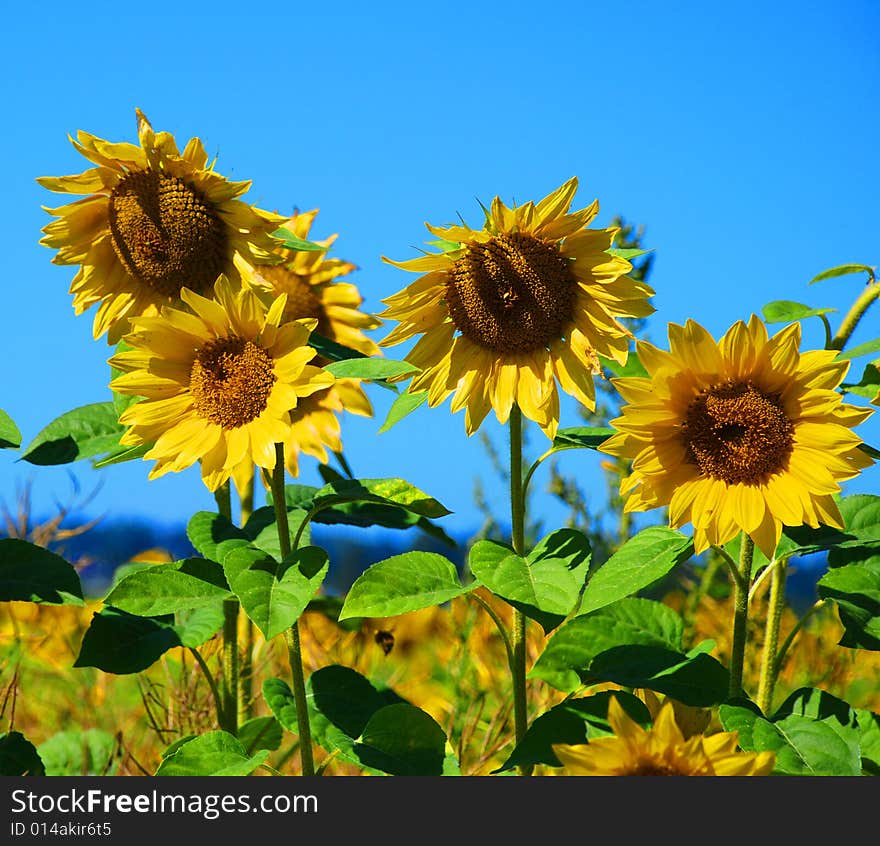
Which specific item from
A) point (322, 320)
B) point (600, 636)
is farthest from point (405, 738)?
point (322, 320)

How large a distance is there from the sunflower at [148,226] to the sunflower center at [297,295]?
0.41m

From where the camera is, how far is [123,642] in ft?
5.74

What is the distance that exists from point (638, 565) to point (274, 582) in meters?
0.51

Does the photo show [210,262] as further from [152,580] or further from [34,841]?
[34,841]

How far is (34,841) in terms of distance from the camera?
146 cm

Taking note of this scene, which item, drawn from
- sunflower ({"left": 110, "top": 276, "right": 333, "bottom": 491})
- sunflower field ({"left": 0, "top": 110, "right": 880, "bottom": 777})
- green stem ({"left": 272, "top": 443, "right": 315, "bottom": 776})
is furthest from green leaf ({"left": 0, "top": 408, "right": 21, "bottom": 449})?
green stem ({"left": 272, "top": 443, "right": 315, "bottom": 776})

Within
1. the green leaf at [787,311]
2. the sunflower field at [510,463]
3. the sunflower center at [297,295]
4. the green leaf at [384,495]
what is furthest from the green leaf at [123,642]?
the green leaf at [787,311]

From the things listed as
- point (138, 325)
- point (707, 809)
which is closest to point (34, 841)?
point (138, 325)

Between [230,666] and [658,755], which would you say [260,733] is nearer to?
[230,666]

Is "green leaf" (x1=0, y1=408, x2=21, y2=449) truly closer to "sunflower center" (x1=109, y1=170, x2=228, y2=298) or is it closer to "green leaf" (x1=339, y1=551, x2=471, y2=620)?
"sunflower center" (x1=109, y1=170, x2=228, y2=298)

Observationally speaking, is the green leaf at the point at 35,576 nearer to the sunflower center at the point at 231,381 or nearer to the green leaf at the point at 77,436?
the green leaf at the point at 77,436

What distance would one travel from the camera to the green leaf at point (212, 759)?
5.07ft

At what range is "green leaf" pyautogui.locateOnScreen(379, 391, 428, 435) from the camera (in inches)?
69.3

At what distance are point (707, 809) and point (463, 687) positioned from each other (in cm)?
179
